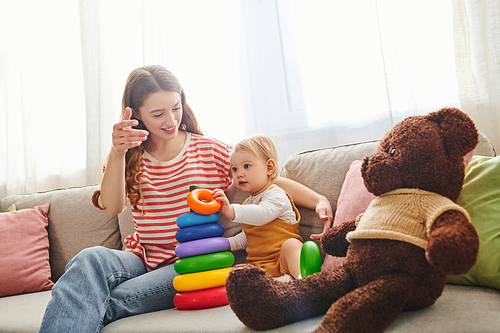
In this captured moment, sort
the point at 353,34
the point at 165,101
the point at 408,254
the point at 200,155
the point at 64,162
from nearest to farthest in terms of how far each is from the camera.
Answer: the point at 408,254, the point at 165,101, the point at 200,155, the point at 353,34, the point at 64,162

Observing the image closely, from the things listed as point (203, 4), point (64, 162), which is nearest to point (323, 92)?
point (203, 4)

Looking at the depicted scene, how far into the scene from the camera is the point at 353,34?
1785 millimetres

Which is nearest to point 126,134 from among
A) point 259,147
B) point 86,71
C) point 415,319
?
point 259,147

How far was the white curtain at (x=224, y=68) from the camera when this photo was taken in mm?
1686

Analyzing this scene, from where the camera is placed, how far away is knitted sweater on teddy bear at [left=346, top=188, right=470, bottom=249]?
76 centimetres

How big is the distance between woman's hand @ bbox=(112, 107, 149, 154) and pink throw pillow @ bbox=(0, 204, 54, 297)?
0.91 m

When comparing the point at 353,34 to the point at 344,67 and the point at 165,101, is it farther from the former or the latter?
the point at 165,101

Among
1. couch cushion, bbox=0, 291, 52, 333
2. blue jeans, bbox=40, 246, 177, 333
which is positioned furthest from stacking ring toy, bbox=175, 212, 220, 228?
couch cushion, bbox=0, 291, 52, 333

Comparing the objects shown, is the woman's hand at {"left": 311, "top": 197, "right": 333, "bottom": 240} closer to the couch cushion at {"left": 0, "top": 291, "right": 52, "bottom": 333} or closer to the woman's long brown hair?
the woman's long brown hair

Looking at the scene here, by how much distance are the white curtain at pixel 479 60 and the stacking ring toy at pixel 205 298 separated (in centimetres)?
127

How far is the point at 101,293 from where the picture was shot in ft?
3.83

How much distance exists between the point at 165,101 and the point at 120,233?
844 millimetres

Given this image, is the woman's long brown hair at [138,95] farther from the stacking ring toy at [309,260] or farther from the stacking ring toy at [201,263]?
the stacking ring toy at [309,260]

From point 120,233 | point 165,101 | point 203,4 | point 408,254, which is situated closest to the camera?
point 408,254
